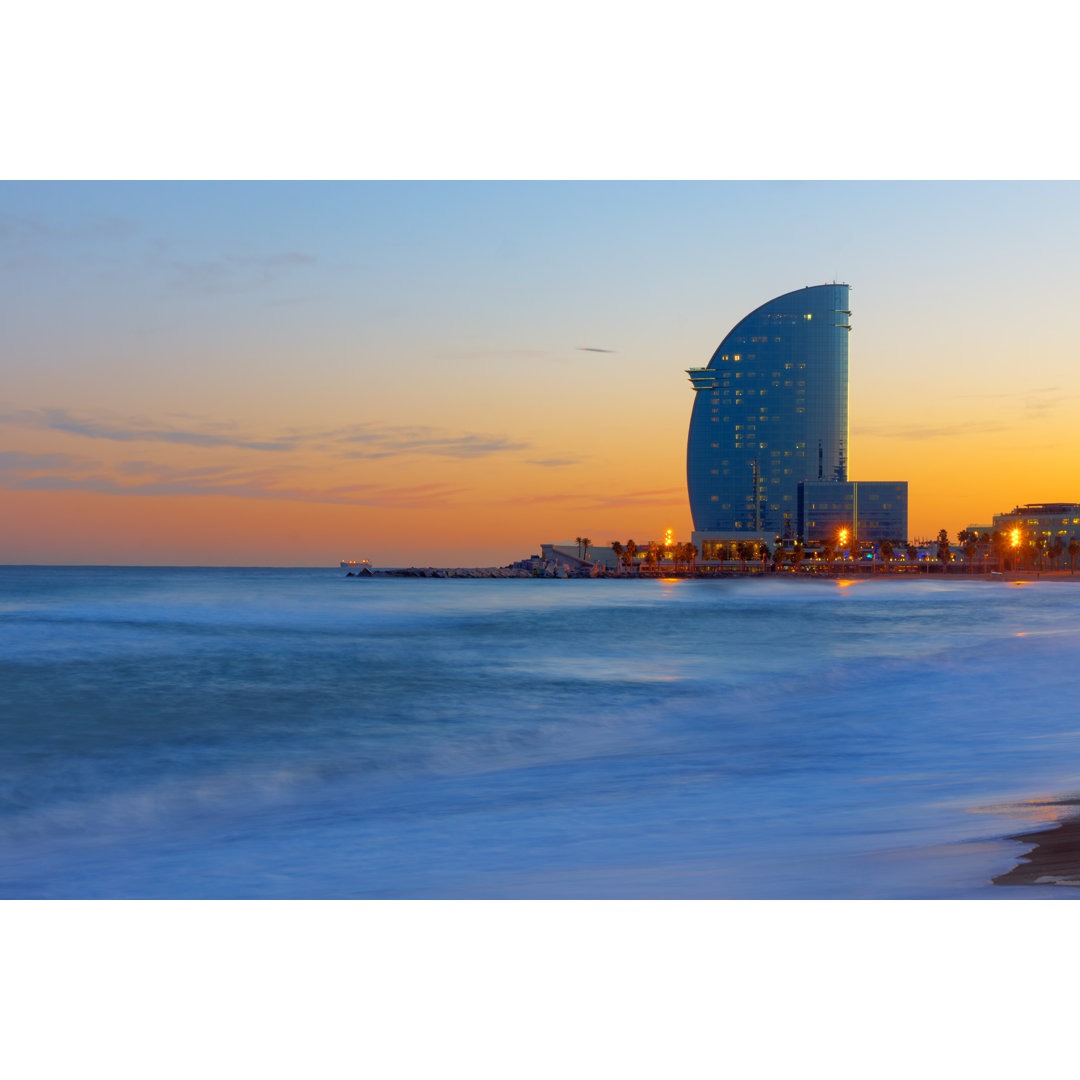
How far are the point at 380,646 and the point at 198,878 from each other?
2020 cm

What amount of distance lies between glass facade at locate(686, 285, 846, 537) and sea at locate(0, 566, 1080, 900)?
136163 millimetres

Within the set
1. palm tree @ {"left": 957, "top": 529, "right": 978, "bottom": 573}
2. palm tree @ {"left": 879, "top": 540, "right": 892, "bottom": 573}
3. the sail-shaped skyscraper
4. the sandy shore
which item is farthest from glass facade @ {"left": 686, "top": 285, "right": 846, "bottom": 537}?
the sandy shore

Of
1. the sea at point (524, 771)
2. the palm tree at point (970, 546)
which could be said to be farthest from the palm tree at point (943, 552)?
the sea at point (524, 771)

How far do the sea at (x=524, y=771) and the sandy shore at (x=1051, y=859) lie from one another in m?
0.11

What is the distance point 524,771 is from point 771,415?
157793 millimetres

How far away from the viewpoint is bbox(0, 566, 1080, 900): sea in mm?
6172

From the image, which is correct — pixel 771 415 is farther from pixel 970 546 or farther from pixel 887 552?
pixel 970 546

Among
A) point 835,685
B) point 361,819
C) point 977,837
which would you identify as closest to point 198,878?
point 361,819

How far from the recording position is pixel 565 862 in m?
6.41

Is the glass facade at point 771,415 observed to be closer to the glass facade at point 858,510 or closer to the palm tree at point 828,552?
the glass facade at point 858,510

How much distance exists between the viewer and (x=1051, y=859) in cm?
541

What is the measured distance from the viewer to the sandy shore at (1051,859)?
16.6 feet

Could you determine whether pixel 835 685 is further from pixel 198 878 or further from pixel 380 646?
pixel 198 878

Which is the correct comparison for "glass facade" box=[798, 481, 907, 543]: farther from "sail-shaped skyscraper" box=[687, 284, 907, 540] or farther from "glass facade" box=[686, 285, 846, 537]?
"glass facade" box=[686, 285, 846, 537]
